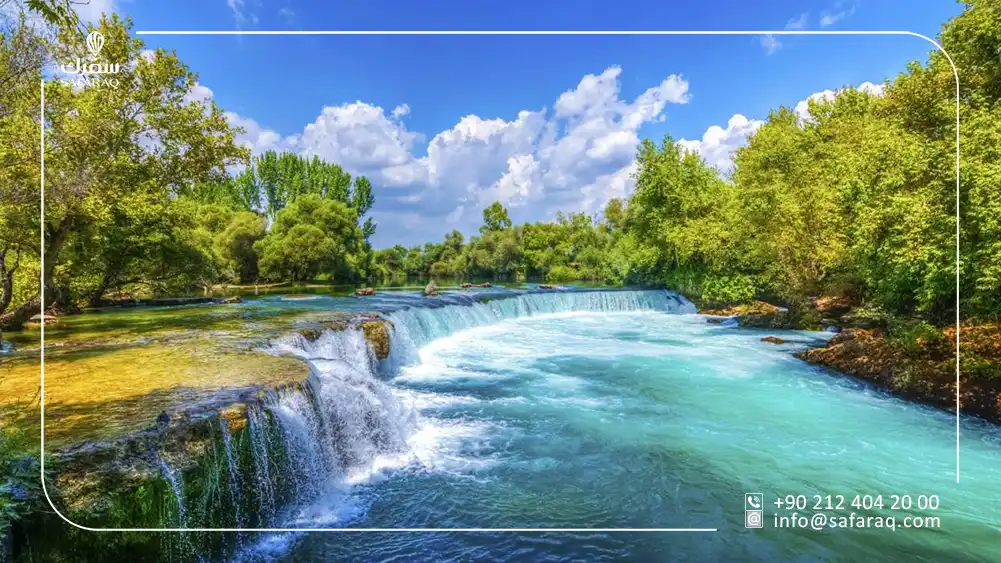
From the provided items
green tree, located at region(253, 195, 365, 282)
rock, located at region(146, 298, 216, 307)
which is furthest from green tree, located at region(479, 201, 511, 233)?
rock, located at region(146, 298, 216, 307)

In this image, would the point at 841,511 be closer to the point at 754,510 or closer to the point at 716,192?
the point at 754,510

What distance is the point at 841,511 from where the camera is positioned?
4.72m

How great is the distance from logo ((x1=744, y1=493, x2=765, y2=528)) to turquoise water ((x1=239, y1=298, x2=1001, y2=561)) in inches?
2.6

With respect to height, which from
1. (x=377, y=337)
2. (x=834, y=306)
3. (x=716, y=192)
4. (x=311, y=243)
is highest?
(x=716, y=192)

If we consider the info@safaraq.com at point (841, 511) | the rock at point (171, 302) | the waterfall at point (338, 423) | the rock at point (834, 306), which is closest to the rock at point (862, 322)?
the rock at point (834, 306)

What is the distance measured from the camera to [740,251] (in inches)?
795

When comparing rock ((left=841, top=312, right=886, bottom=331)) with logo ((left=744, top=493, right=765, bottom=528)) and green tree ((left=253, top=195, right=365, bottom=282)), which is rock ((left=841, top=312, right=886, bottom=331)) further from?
green tree ((left=253, top=195, right=365, bottom=282))

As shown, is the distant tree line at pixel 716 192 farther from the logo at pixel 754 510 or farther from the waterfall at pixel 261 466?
the logo at pixel 754 510

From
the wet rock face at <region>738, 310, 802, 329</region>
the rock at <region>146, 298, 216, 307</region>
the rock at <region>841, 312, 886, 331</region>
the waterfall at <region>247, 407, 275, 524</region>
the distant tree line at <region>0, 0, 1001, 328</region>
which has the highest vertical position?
the distant tree line at <region>0, 0, 1001, 328</region>

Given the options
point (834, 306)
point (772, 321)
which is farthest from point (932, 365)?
point (772, 321)

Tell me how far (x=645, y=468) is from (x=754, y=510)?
4.23ft

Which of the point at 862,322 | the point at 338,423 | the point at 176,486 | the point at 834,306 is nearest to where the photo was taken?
the point at 176,486

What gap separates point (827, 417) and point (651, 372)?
12.2 ft

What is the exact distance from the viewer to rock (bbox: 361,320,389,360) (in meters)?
10.7
